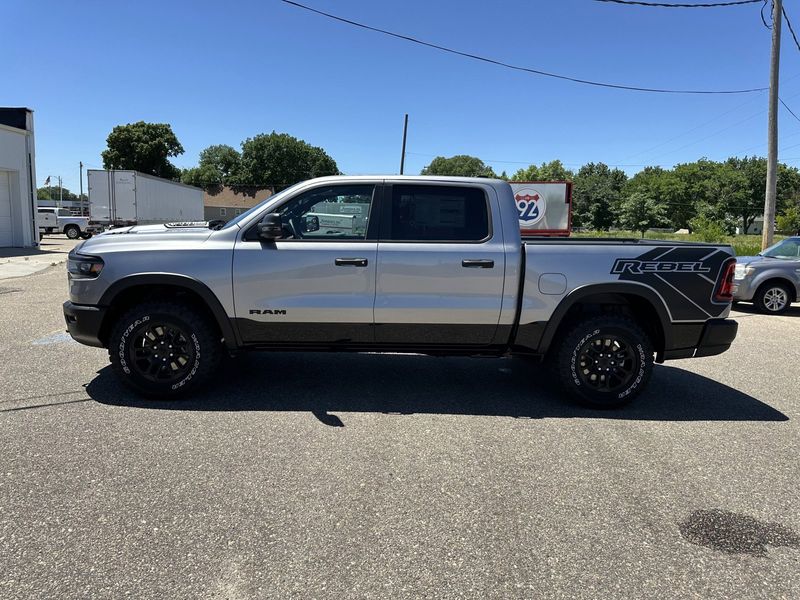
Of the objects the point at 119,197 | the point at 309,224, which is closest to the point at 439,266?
Result: the point at 309,224

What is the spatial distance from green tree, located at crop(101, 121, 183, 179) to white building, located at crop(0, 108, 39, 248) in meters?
47.7

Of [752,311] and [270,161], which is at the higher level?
[270,161]

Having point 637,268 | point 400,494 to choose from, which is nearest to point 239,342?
point 400,494

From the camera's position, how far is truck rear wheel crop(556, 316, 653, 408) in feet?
16.1

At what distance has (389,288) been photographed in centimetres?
479

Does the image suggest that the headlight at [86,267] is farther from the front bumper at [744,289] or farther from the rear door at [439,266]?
the front bumper at [744,289]

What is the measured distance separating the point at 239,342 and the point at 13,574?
254 centimetres

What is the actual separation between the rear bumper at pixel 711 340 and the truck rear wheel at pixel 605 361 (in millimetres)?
271

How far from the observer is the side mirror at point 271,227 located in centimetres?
462

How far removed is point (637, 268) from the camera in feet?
15.8

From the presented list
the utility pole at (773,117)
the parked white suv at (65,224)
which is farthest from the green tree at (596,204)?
the utility pole at (773,117)

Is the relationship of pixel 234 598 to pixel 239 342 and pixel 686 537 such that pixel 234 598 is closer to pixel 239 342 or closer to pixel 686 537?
pixel 686 537

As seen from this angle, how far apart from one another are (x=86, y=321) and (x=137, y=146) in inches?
2743

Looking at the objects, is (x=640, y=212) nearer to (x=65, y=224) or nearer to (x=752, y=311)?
(x=65, y=224)
